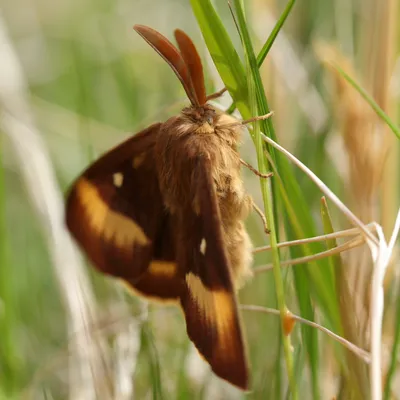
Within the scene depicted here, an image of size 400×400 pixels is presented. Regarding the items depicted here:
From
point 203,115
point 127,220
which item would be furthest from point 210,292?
point 127,220

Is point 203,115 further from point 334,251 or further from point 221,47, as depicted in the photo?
point 334,251

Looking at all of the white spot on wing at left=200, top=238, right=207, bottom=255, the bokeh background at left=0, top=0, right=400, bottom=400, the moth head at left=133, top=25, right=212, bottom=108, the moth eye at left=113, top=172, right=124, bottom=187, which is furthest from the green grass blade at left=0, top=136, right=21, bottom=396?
the moth head at left=133, top=25, right=212, bottom=108

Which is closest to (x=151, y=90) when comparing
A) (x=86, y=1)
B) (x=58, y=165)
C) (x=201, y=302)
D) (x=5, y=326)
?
(x=58, y=165)

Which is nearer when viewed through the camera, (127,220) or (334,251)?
(334,251)

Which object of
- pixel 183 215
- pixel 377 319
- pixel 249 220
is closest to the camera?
pixel 377 319

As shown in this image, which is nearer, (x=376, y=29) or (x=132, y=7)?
(x=376, y=29)

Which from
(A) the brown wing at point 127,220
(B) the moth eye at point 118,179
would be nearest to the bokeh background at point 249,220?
(A) the brown wing at point 127,220

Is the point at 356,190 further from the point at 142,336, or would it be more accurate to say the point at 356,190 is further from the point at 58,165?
the point at 58,165
